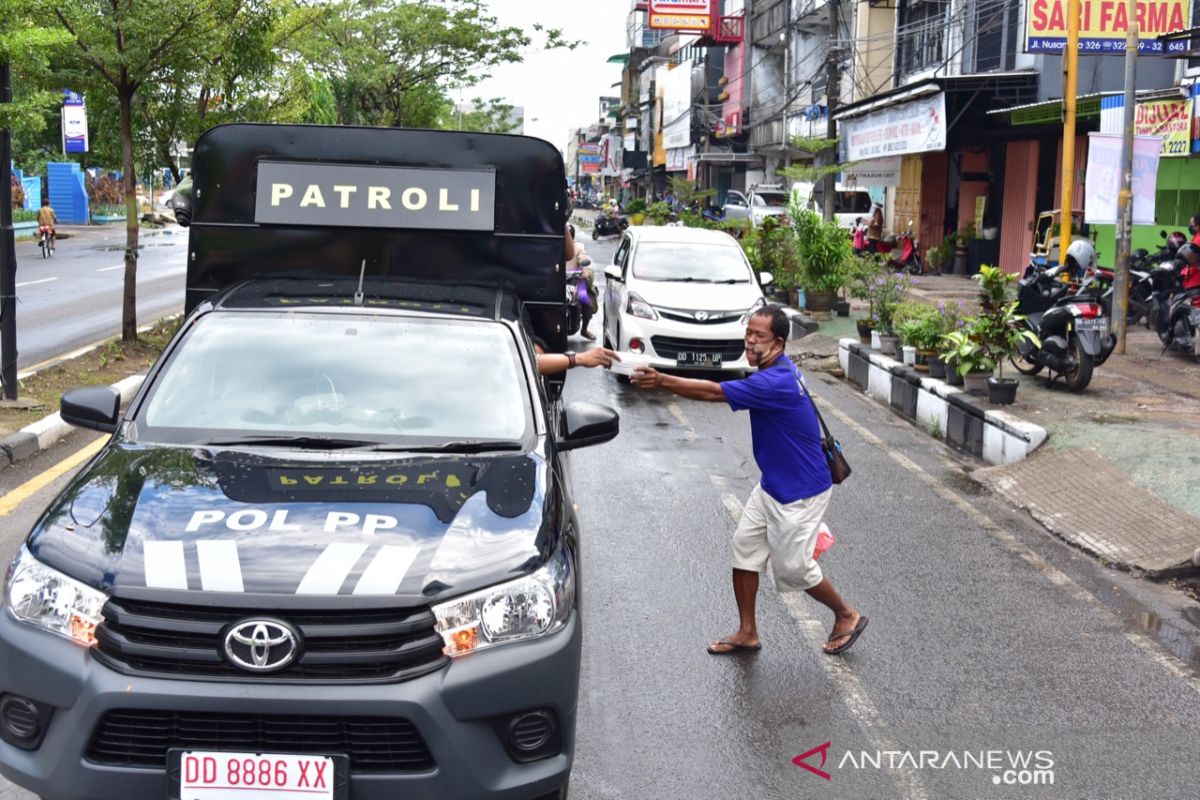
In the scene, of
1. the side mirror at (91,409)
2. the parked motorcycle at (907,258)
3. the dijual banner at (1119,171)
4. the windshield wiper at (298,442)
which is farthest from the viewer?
the parked motorcycle at (907,258)

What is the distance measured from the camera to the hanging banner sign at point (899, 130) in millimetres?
24812

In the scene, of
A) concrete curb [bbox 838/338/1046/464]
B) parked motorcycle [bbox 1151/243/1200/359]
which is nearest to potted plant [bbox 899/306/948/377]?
concrete curb [bbox 838/338/1046/464]

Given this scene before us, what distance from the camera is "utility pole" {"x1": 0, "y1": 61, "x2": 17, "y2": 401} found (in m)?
11.1

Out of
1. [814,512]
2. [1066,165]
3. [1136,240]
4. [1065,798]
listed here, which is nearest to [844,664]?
[814,512]

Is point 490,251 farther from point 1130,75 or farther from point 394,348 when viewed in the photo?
point 1130,75

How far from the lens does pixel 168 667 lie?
3.68 meters

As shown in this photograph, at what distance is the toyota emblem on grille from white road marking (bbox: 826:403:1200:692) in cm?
417

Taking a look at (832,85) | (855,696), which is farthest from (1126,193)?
(832,85)

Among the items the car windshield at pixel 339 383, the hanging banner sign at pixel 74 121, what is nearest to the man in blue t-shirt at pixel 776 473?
the car windshield at pixel 339 383

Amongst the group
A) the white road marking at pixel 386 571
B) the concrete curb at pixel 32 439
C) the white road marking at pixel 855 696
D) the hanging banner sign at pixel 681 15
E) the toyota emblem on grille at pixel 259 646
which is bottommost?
the white road marking at pixel 855 696

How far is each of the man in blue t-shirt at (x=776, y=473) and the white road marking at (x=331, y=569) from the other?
2086 millimetres

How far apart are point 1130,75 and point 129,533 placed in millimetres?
13236

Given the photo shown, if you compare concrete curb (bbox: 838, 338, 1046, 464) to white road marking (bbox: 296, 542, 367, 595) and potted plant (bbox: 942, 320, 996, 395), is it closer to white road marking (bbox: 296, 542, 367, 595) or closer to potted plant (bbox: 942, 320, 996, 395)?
potted plant (bbox: 942, 320, 996, 395)

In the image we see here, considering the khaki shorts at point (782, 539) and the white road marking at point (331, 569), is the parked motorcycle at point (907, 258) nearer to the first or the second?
the khaki shorts at point (782, 539)
